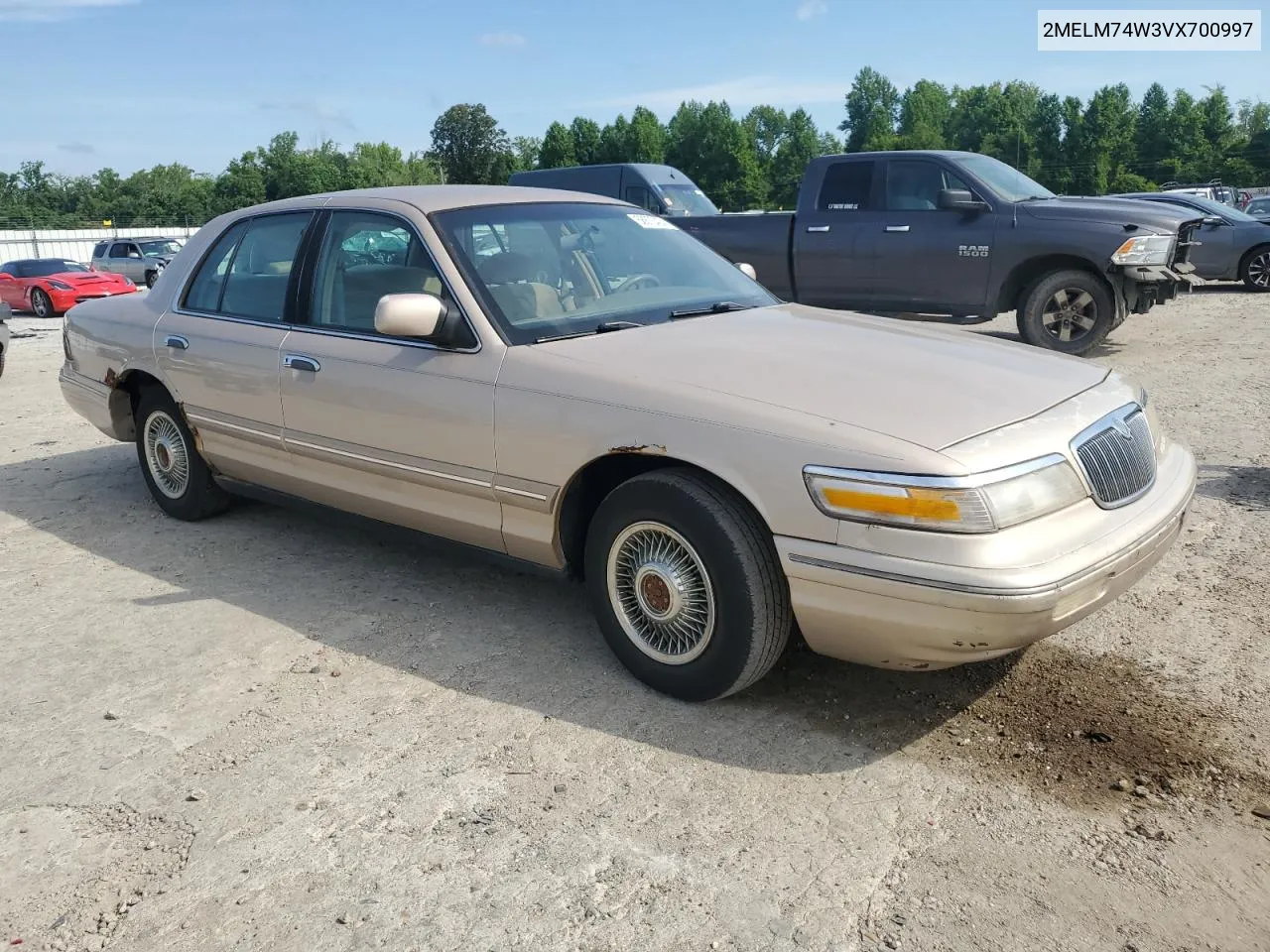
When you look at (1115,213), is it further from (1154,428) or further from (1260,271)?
(1260,271)

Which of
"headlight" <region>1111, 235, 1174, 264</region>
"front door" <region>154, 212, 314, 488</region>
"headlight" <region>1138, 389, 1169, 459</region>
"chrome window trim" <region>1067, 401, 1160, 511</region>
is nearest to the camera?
"chrome window trim" <region>1067, 401, 1160, 511</region>

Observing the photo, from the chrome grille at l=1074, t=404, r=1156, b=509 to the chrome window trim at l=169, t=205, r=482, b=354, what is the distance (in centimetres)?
208

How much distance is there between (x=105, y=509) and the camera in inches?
239

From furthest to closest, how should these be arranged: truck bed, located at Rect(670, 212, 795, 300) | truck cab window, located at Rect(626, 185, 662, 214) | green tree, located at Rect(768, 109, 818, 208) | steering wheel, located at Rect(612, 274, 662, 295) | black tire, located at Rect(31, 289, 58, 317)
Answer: green tree, located at Rect(768, 109, 818, 208) < black tire, located at Rect(31, 289, 58, 317) < truck cab window, located at Rect(626, 185, 662, 214) < truck bed, located at Rect(670, 212, 795, 300) < steering wheel, located at Rect(612, 274, 662, 295)

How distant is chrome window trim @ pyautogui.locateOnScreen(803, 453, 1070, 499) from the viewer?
9.32 feet

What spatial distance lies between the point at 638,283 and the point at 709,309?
32cm

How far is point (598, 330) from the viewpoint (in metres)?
3.94

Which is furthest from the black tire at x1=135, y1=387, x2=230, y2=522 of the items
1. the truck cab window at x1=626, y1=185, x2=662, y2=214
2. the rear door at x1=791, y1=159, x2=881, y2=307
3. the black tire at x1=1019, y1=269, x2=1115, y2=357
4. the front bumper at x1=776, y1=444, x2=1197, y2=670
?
the truck cab window at x1=626, y1=185, x2=662, y2=214

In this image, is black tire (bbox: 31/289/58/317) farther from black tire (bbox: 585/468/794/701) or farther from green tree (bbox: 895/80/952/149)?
green tree (bbox: 895/80/952/149)

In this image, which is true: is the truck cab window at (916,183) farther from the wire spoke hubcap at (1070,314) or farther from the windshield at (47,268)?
the windshield at (47,268)

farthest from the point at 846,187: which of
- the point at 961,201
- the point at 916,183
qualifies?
the point at 961,201

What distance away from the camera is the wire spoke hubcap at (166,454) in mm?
5566

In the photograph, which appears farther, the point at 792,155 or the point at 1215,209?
the point at 792,155

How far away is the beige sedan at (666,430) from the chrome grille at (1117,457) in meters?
0.01
